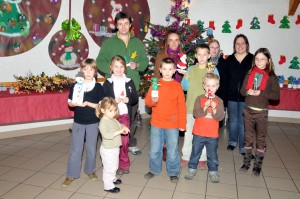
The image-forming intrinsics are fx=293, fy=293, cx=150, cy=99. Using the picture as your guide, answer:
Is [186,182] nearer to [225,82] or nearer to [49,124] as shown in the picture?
[225,82]

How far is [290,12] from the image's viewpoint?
305 inches

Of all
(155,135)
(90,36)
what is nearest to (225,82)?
(155,135)

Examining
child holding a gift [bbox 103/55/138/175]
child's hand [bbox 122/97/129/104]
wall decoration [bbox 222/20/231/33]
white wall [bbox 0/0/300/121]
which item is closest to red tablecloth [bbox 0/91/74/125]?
child holding a gift [bbox 103/55/138/175]

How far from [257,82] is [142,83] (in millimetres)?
2851

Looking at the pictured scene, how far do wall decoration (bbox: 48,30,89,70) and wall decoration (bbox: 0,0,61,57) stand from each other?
0.26 metres

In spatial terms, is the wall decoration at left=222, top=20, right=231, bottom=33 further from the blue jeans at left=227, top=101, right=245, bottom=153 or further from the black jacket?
the blue jeans at left=227, top=101, right=245, bottom=153

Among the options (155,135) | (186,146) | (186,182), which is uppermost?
(155,135)

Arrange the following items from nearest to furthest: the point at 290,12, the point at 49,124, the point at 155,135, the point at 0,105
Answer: the point at 155,135 → the point at 0,105 → the point at 49,124 → the point at 290,12

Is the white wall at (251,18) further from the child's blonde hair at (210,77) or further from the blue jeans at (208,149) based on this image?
the child's blonde hair at (210,77)

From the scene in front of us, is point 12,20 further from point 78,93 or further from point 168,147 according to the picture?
point 168,147

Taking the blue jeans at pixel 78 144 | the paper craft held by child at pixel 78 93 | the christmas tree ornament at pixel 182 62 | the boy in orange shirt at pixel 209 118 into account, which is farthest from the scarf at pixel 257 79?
the paper craft held by child at pixel 78 93

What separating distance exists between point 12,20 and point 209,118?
408cm

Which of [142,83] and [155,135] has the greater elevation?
[142,83]

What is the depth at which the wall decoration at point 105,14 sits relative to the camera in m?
6.44
